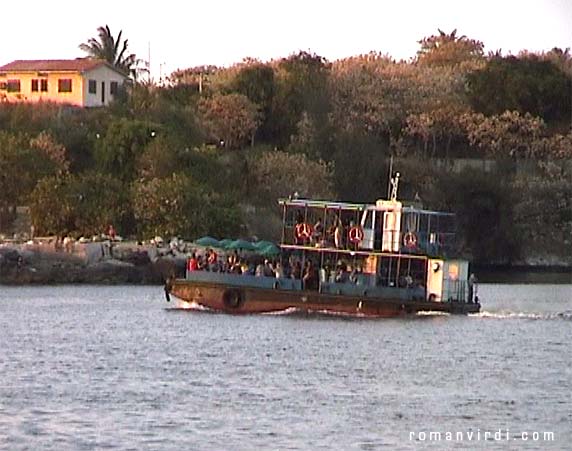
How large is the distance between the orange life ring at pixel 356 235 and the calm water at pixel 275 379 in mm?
A: 3274

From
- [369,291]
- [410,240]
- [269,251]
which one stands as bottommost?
[369,291]

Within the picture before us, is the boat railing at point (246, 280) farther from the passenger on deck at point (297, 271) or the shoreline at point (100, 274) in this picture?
the shoreline at point (100, 274)

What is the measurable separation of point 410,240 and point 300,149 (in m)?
50.4

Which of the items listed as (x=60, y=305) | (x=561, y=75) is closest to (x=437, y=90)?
(x=561, y=75)

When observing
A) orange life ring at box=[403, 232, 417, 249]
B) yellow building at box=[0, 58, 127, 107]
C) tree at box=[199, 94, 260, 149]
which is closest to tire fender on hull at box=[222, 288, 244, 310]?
orange life ring at box=[403, 232, 417, 249]

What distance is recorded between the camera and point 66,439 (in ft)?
114

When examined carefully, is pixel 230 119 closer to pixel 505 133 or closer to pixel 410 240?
pixel 505 133

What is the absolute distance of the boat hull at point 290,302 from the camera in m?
60.6

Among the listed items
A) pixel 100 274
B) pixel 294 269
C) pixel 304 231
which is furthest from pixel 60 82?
pixel 294 269

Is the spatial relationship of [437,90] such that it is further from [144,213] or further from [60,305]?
[60,305]

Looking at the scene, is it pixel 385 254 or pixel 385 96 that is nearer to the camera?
pixel 385 254

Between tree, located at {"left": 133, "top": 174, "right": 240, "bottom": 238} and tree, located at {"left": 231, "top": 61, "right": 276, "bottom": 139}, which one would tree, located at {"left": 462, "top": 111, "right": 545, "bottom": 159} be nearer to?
tree, located at {"left": 231, "top": 61, "right": 276, "bottom": 139}

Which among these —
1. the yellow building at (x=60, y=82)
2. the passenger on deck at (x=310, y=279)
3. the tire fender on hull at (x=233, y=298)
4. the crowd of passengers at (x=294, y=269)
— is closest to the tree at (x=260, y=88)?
the yellow building at (x=60, y=82)

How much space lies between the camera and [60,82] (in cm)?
12100
